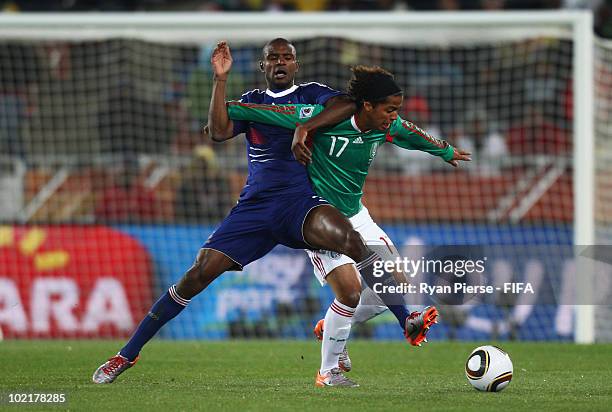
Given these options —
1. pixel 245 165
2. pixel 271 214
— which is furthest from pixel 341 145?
pixel 245 165

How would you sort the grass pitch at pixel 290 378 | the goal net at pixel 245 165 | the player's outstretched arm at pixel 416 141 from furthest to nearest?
1. the goal net at pixel 245 165
2. the player's outstretched arm at pixel 416 141
3. the grass pitch at pixel 290 378

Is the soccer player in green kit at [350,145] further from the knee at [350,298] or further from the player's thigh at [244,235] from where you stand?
the player's thigh at [244,235]

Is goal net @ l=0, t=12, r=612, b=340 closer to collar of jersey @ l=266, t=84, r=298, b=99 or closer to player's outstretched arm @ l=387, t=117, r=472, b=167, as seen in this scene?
player's outstretched arm @ l=387, t=117, r=472, b=167

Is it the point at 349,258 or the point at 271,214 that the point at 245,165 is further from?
the point at 349,258

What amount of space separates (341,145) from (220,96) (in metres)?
0.95

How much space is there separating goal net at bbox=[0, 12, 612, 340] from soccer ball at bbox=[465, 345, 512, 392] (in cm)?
415

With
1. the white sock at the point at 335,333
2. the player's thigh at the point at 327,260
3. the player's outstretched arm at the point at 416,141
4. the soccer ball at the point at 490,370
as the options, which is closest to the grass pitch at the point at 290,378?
the soccer ball at the point at 490,370

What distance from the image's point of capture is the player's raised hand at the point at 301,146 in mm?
7508

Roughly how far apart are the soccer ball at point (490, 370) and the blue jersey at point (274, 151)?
1.61m

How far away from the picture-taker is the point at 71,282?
13.6m

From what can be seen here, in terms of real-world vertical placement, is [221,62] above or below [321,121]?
above

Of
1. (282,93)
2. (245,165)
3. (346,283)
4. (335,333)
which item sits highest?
(282,93)

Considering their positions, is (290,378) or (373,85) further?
(290,378)

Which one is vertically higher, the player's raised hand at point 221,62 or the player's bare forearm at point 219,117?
the player's raised hand at point 221,62
